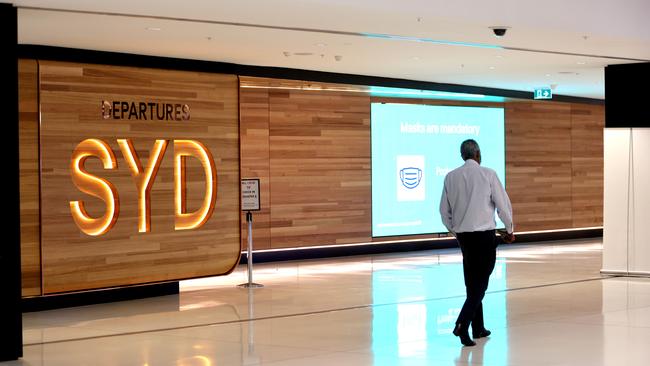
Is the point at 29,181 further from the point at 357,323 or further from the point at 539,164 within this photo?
the point at 539,164

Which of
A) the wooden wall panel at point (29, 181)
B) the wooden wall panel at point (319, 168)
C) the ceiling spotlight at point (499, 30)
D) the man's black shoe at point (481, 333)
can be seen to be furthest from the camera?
the wooden wall panel at point (319, 168)

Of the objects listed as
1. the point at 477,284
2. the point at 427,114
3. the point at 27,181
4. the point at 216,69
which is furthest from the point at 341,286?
the point at 427,114

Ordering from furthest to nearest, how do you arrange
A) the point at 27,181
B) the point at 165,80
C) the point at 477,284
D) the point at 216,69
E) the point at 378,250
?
the point at 378,250, the point at 216,69, the point at 165,80, the point at 27,181, the point at 477,284

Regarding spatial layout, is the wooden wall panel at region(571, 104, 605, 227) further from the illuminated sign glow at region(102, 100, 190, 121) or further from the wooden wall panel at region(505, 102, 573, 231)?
the illuminated sign glow at region(102, 100, 190, 121)

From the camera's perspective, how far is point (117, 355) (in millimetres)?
9055

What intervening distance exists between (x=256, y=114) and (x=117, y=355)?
9.75 meters

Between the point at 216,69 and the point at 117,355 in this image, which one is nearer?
the point at 117,355

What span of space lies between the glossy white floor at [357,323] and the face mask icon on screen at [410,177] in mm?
4345

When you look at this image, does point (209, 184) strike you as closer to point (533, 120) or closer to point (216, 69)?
point (216, 69)

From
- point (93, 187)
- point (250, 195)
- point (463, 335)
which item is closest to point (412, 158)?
→ point (250, 195)

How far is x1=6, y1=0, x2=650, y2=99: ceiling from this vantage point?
9.99 meters

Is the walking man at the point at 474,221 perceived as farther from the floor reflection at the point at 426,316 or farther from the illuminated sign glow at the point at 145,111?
the illuminated sign glow at the point at 145,111

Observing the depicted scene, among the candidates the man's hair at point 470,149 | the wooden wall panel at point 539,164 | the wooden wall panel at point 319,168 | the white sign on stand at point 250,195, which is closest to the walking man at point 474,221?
the man's hair at point 470,149

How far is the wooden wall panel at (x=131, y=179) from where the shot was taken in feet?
40.4
